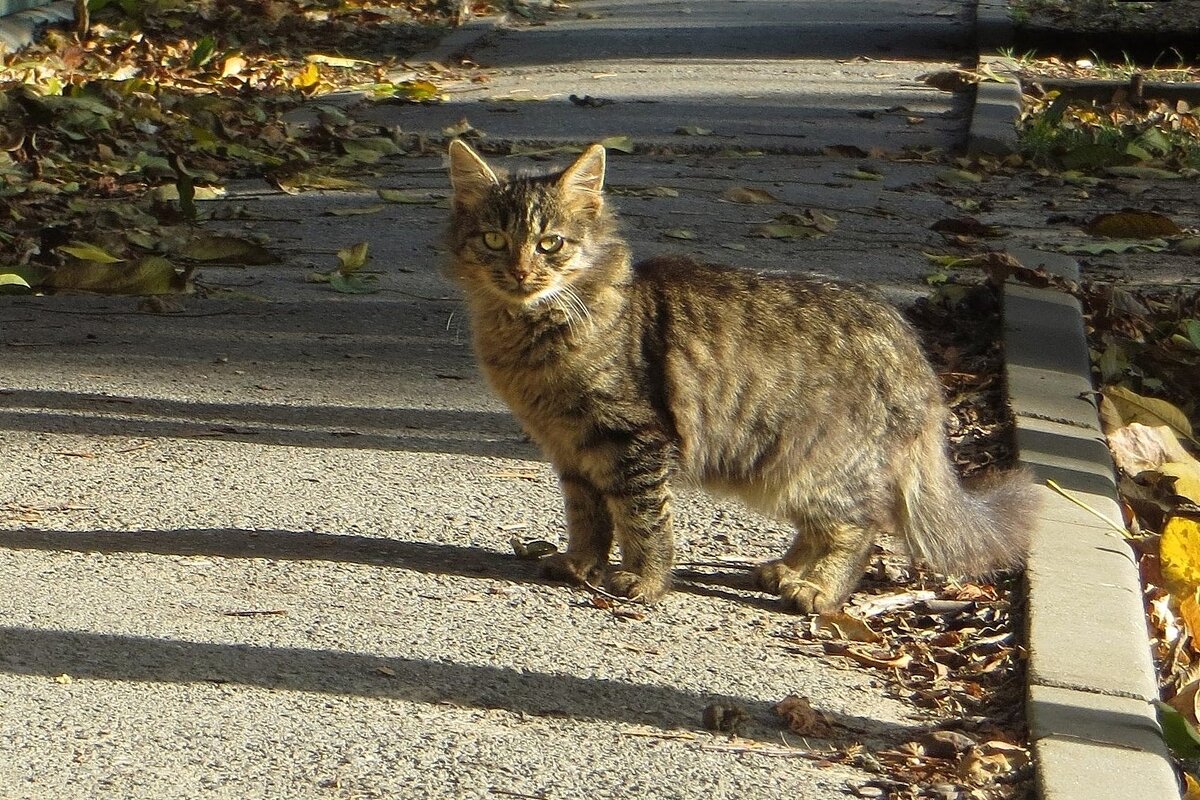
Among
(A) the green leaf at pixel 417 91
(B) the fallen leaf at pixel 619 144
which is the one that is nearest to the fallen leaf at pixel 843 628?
(B) the fallen leaf at pixel 619 144

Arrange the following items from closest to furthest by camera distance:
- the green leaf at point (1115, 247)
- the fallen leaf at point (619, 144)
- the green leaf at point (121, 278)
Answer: the green leaf at point (121, 278) < the green leaf at point (1115, 247) < the fallen leaf at point (619, 144)

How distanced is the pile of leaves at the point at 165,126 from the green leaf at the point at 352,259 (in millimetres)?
471

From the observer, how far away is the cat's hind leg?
4312 mm

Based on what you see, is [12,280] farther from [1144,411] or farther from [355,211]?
[1144,411]

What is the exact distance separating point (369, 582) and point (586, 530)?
0.64 metres

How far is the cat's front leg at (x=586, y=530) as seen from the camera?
14.5ft

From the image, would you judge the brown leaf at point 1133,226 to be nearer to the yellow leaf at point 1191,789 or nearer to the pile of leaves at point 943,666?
the pile of leaves at point 943,666

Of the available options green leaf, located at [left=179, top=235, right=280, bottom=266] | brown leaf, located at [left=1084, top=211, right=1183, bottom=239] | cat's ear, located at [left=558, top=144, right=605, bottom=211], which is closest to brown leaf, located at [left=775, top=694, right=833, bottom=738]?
cat's ear, located at [left=558, top=144, right=605, bottom=211]

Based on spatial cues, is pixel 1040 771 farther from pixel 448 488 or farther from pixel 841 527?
pixel 448 488

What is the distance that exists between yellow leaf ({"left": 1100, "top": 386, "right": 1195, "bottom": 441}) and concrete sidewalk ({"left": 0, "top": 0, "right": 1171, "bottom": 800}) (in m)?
0.16

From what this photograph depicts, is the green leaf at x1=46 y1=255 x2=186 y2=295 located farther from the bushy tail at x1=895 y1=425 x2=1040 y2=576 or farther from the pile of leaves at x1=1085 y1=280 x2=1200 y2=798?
the pile of leaves at x1=1085 y1=280 x2=1200 y2=798

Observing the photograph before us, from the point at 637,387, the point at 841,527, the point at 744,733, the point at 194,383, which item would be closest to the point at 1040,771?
the point at 744,733

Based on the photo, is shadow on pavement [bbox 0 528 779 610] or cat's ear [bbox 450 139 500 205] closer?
shadow on pavement [bbox 0 528 779 610]

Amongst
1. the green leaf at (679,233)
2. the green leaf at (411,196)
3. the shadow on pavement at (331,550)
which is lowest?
the shadow on pavement at (331,550)
